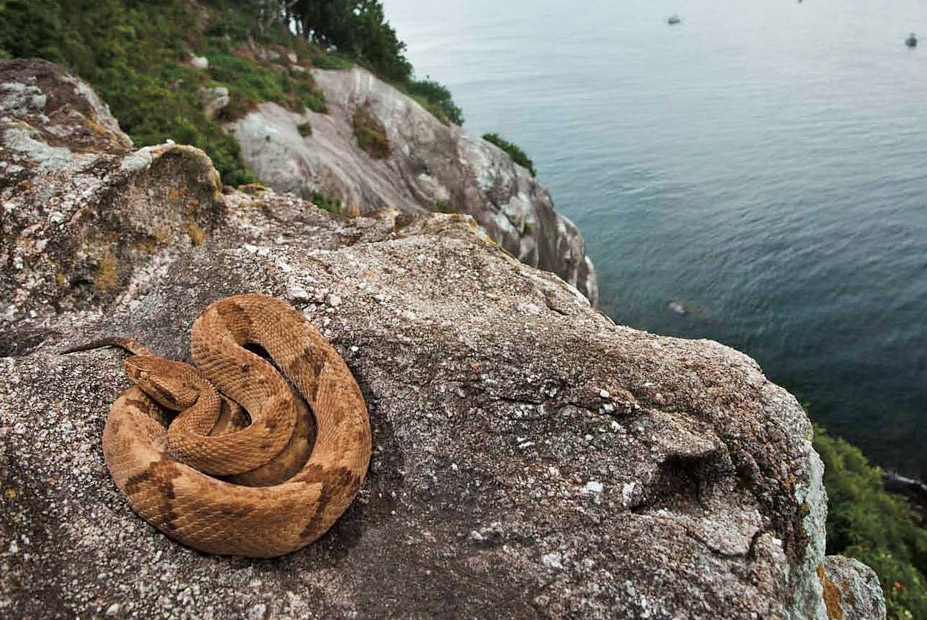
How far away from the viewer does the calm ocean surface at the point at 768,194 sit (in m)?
38.1

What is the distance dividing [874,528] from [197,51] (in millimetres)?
41528

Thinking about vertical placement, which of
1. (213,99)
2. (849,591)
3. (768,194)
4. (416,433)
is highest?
(213,99)

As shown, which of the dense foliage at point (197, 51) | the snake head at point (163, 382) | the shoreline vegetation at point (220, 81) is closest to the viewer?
the snake head at point (163, 382)

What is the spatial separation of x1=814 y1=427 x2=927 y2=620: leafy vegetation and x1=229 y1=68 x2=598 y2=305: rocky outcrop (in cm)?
1812

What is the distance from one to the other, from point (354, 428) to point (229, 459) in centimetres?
141

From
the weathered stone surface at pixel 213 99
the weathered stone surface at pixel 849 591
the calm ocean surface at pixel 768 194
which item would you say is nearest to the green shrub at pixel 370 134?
the weathered stone surface at pixel 213 99

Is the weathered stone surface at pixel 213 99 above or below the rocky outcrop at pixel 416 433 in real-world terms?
above

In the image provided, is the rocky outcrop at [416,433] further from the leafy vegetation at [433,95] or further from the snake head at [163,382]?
the leafy vegetation at [433,95]

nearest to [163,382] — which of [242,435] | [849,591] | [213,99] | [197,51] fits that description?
[242,435]

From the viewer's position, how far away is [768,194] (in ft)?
181

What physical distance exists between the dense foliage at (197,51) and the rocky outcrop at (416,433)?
6.77m

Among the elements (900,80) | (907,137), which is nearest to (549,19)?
(900,80)

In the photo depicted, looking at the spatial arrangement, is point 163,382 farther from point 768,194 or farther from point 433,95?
point 433,95

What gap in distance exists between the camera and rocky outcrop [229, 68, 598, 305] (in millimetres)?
27734
